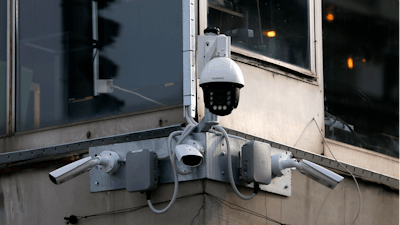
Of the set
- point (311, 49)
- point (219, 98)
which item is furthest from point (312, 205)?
point (219, 98)

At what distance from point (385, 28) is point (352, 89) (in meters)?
1.03

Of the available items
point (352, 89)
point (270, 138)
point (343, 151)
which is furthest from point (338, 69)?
point (270, 138)

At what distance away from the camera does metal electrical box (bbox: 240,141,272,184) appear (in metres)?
5.13

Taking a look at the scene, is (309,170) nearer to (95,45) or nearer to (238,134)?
(238,134)

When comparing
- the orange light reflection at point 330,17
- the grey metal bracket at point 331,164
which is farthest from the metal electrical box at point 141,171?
the orange light reflection at point 330,17

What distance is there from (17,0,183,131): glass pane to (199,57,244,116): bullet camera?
27.5 inches

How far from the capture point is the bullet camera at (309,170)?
5.04 meters

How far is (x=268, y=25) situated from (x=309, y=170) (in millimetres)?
1596

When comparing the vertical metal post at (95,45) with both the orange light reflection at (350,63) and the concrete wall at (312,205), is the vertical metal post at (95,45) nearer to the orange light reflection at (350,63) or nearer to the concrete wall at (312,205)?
the concrete wall at (312,205)

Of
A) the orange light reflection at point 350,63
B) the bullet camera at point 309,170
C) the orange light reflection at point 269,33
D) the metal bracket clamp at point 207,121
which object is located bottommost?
the bullet camera at point 309,170

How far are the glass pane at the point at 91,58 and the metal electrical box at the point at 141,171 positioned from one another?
487mm

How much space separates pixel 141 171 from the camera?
16.6ft

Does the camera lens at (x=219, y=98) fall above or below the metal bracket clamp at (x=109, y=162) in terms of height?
above

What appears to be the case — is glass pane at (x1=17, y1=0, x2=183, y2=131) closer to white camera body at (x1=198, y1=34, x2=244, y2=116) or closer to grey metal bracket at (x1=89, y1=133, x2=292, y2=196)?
grey metal bracket at (x1=89, y1=133, x2=292, y2=196)
